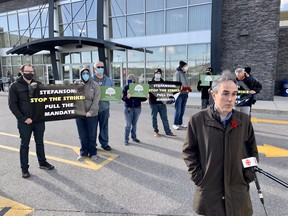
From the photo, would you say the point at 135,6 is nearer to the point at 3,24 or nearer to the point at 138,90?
the point at 138,90

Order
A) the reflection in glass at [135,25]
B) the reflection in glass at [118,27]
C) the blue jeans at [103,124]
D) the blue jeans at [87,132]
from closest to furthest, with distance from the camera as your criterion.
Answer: the blue jeans at [87,132]
the blue jeans at [103,124]
the reflection in glass at [135,25]
the reflection in glass at [118,27]

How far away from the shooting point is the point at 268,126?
7582 mm

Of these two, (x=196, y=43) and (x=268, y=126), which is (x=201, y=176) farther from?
(x=196, y=43)

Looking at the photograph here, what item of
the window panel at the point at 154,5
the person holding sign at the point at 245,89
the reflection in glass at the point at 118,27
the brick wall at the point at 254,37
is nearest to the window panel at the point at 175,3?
the window panel at the point at 154,5

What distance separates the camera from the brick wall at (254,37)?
12.3 meters

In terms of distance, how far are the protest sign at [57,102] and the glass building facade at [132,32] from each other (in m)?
11.0

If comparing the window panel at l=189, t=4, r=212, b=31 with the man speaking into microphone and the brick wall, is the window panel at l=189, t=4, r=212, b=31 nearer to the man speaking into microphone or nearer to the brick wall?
the brick wall

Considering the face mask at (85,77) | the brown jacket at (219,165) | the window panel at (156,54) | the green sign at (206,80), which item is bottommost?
the brown jacket at (219,165)

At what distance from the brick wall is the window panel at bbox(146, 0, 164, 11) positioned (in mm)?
4001

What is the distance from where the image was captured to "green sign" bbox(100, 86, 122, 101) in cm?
516

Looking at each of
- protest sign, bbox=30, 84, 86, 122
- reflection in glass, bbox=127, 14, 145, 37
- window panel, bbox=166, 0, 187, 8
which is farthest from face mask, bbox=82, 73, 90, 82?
reflection in glass, bbox=127, 14, 145, 37

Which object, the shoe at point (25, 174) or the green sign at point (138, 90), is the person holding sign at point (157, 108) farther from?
the shoe at point (25, 174)

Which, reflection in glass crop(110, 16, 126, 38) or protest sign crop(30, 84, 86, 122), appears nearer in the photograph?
protest sign crop(30, 84, 86, 122)

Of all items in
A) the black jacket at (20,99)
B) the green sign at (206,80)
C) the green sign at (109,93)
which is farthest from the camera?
the green sign at (206,80)
